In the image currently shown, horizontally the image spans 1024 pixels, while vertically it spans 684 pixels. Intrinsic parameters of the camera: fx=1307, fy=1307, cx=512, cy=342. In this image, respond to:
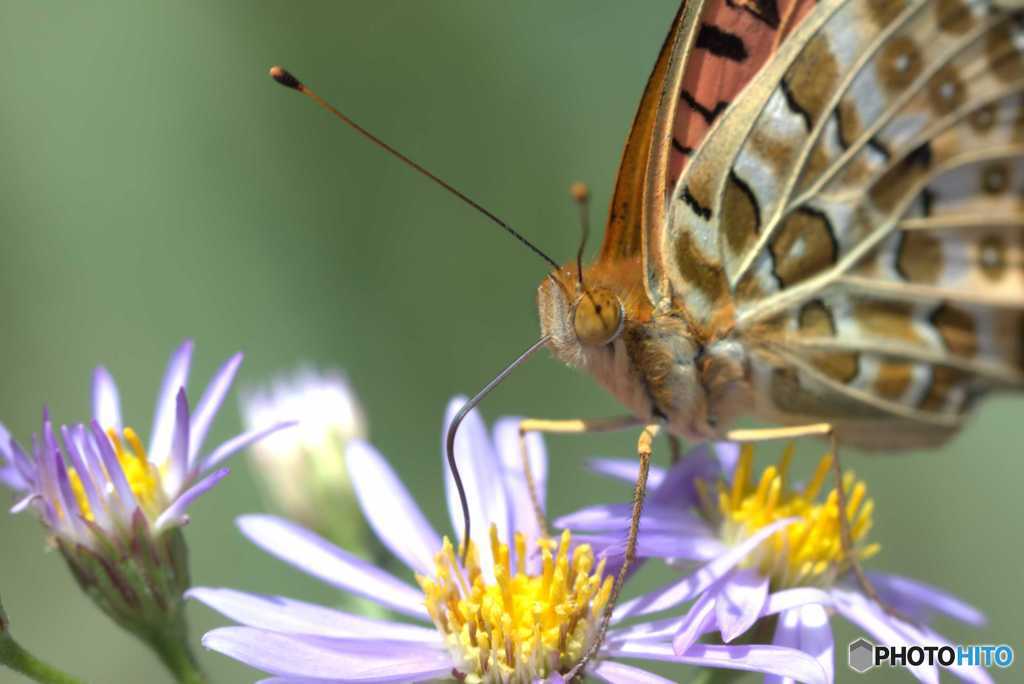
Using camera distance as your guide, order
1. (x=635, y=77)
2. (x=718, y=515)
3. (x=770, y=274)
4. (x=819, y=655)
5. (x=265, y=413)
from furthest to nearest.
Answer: (x=635, y=77) → (x=265, y=413) → (x=718, y=515) → (x=770, y=274) → (x=819, y=655)

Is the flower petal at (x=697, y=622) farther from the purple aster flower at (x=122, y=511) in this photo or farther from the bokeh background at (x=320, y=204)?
the bokeh background at (x=320, y=204)

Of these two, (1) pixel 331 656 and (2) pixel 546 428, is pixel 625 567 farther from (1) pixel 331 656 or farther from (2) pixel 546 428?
(1) pixel 331 656

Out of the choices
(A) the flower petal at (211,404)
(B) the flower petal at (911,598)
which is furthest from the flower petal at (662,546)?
(A) the flower petal at (211,404)

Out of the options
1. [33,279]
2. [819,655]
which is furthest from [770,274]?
[33,279]

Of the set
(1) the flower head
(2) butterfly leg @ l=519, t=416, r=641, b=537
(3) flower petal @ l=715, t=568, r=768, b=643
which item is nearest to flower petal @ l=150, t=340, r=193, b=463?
(1) the flower head

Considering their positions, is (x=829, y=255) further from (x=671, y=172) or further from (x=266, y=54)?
(x=266, y=54)

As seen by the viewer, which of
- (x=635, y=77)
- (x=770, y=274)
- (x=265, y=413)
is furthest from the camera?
(x=635, y=77)

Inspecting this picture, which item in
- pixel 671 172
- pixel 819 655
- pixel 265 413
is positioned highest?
pixel 671 172
